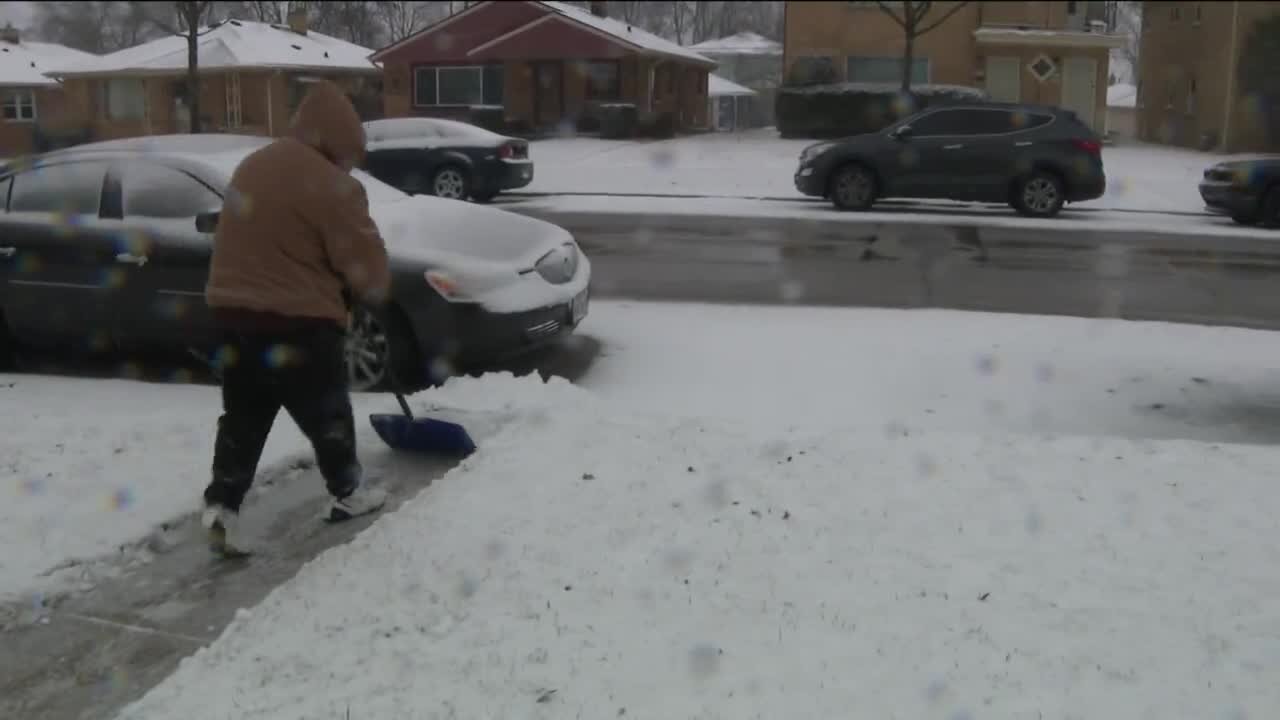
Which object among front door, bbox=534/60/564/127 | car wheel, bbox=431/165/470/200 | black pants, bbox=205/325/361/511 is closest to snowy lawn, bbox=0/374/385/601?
black pants, bbox=205/325/361/511

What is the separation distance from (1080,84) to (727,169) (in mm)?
15227

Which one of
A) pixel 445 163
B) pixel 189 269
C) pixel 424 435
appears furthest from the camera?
pixel 445 163

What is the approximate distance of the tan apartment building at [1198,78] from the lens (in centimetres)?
A: 3142

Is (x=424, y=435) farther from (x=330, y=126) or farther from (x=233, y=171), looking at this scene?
(x=233, y=171)

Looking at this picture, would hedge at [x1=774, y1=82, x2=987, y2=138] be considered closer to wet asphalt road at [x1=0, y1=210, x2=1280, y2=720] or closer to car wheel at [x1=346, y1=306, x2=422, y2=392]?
wet asphalt road at [x1=0, y1=210, x2=1280, y2=720]

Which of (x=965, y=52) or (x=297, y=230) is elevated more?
(x=965, y=52)

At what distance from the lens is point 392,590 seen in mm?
4324

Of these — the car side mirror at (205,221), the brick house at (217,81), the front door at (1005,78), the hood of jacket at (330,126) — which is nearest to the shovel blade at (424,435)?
the car side mirror at (205,221)

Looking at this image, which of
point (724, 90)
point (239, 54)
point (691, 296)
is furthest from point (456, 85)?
point (691, 296)

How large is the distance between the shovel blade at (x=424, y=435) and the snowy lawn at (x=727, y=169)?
644 inches

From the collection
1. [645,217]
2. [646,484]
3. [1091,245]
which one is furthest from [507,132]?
[646,484]

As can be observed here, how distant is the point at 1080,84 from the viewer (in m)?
35.8

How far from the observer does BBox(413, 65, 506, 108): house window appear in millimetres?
39281

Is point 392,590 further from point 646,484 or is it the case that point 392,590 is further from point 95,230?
point 95,230
